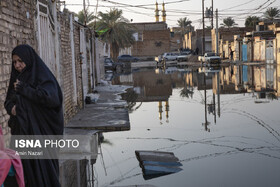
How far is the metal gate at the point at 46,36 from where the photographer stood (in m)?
9.12

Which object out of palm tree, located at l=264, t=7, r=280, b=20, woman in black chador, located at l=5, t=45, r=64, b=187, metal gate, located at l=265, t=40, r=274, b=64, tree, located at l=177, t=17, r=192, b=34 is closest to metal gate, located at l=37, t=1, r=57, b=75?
woman in black chador, located at l=5, t=45, r=64, b=187

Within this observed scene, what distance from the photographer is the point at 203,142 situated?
9375 millimetres

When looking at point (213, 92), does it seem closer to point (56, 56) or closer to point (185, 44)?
point (56, 56)

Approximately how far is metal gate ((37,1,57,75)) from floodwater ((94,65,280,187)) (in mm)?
2021

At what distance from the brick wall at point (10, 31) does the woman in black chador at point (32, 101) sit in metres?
1.56

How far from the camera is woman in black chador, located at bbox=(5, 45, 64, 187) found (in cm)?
416

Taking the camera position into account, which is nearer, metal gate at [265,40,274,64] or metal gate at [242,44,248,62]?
metal gate at [265,40,274,64]

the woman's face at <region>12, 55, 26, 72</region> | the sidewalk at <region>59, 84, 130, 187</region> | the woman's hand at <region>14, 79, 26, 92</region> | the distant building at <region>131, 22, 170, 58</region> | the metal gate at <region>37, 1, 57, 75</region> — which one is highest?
the distant building at <region>131, 22, 170, 58</region>

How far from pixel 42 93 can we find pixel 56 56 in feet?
22.1

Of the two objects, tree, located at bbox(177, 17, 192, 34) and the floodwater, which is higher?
tree, located at bbox(177, 17, 192, 34)

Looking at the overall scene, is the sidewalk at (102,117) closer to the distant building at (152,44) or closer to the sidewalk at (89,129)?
the sidewalk at (89,129)

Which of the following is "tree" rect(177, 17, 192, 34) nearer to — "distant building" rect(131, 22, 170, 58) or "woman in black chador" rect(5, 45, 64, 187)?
"distant building" rect(131, 22, 170, 58)

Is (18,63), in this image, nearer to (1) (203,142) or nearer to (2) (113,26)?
(1) (203,142)

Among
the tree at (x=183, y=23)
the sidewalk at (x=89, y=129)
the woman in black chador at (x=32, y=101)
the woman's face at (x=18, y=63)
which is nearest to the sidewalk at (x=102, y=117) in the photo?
the sidewalk at (x=89, y=129)
